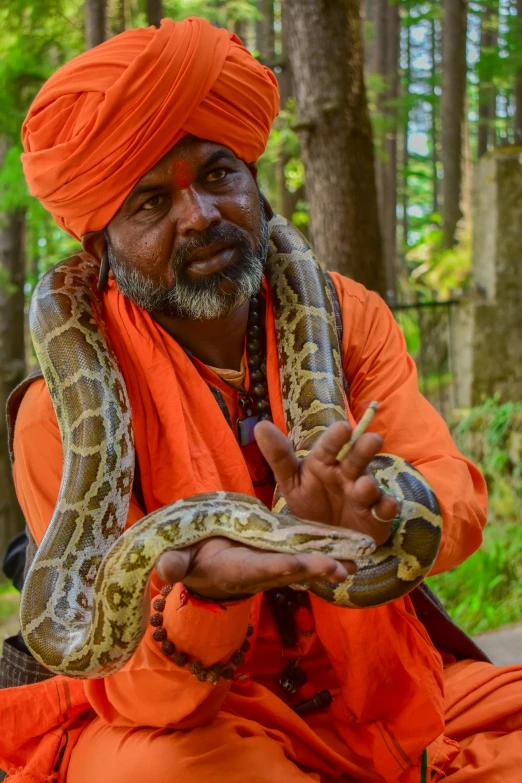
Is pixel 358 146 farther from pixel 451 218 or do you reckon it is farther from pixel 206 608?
pixel 451 218

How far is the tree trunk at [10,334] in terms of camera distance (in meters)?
9.95

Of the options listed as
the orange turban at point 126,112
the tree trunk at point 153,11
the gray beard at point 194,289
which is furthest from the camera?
the tree trunk at point 153,11

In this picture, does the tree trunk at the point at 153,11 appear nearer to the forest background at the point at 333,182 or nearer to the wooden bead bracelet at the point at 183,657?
the forest background at the point at 333,182

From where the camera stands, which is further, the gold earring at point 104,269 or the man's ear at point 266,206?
the man's ear at point 266,206

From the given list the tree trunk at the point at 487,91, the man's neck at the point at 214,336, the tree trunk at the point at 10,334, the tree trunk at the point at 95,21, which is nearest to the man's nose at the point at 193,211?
the man's neck at the point at 214,336

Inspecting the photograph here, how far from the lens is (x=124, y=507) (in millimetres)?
2793

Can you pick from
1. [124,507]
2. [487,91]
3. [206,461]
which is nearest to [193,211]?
[206,461]

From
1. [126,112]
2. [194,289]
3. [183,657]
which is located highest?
[126,112]

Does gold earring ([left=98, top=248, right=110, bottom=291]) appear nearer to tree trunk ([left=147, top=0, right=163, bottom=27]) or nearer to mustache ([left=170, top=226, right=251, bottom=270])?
mustache ([left=170, top=226, right=251, bottom=270])

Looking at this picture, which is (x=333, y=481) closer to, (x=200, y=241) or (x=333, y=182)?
(x=200, y=241)

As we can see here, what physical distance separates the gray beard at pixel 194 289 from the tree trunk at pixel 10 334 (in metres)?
7.27

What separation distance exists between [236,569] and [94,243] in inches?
69.7

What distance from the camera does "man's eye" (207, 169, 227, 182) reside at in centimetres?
296

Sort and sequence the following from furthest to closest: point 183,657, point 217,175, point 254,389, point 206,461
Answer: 1. point 254,389
2. point 217,175
3. point 206,461
4. point 183,657
